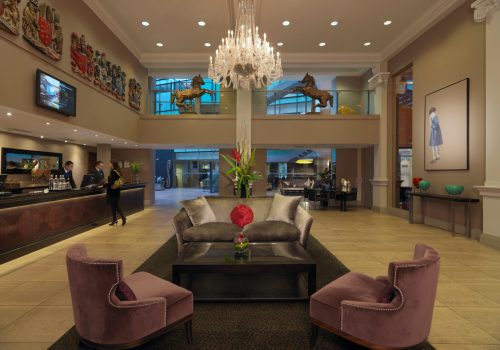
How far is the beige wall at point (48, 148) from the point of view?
791 cm

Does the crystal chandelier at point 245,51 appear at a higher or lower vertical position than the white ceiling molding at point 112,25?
lower

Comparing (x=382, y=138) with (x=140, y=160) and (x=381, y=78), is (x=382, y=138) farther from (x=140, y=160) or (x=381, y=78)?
(x=140, y=160)

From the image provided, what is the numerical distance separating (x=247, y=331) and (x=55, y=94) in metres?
5.69

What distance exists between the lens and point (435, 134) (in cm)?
739

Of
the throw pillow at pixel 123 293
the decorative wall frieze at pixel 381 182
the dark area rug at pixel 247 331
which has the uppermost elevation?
the decorative wall frieze at pixel 381 182

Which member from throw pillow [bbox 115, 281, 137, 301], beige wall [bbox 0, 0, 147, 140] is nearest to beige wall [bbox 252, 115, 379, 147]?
beige wall [bbox 0, 0, 147, 140]

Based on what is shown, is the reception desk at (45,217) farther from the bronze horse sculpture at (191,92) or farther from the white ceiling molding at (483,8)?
the white ceiling molding at (483,8)

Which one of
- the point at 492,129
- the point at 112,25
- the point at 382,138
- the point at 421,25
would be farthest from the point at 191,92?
the point at 492,129

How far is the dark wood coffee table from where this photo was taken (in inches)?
111

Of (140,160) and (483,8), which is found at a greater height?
(483,8)

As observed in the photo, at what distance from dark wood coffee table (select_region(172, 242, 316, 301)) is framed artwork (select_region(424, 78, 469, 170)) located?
5.28m

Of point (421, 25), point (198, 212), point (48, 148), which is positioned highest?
point (421, 25)

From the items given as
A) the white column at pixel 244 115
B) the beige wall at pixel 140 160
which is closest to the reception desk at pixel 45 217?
the beige wall at pixel 140 160

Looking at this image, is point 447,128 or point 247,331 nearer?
point 247,331
